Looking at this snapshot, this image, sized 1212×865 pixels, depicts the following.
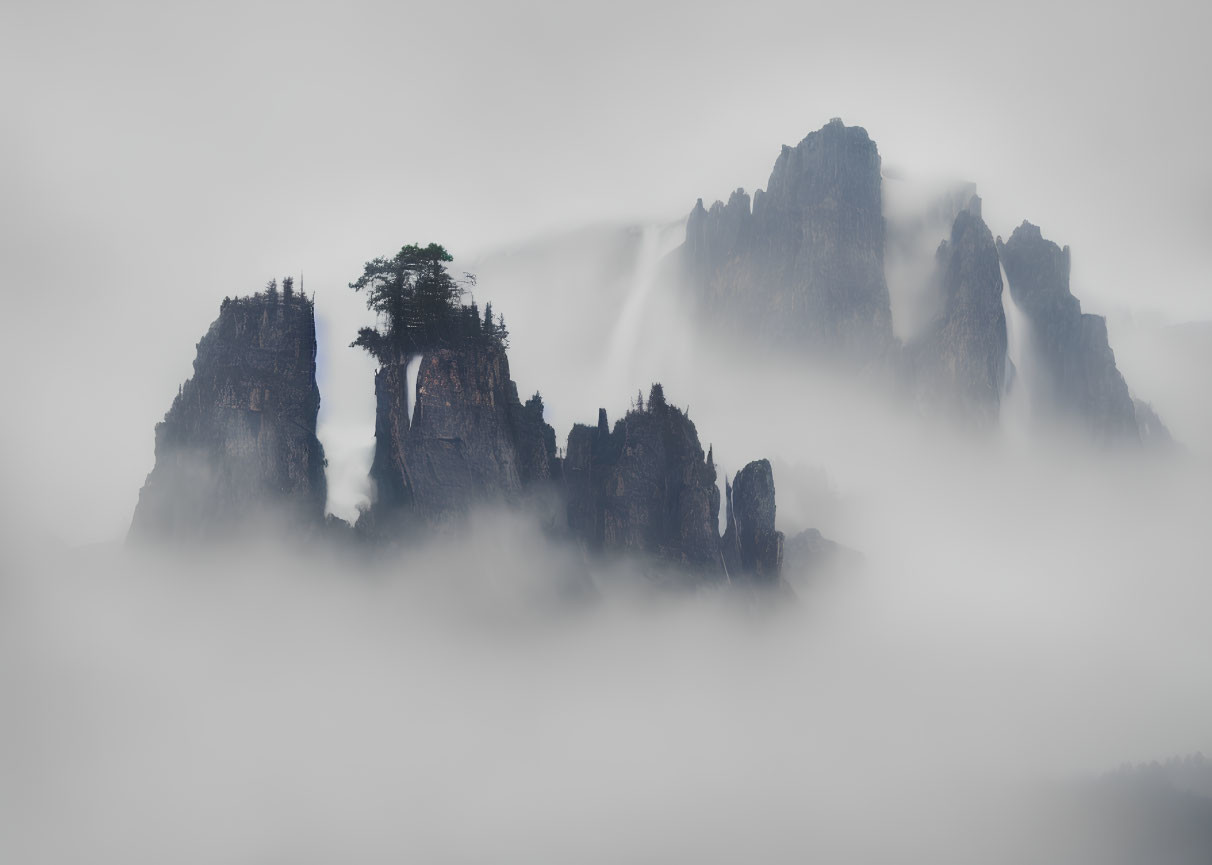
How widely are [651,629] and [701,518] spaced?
21.1 meters

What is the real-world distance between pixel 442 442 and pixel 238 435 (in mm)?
26706

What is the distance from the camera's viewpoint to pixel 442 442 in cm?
12850

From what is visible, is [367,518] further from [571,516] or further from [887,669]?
[887,669]

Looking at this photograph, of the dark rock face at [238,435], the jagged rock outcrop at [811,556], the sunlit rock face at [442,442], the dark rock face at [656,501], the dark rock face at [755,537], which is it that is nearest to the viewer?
the dark rock face at [238,435]

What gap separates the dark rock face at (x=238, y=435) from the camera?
4916 inches

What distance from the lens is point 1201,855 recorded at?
613 feet

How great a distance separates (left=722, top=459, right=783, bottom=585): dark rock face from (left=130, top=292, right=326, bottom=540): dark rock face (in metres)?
65.5

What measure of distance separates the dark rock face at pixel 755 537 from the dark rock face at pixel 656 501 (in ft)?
20.8

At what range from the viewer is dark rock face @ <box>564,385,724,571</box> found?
5541 inches

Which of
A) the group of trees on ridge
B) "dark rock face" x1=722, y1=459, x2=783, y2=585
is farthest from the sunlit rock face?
"dark rock face" x1=722, y1=459, x2=783, y2=585

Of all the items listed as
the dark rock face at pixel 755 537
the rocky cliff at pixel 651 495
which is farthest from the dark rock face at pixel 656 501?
the dark rock face at pixel 755 537

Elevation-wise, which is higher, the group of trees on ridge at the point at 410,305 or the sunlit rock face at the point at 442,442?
the group of trees on ridge at the point at 410,305

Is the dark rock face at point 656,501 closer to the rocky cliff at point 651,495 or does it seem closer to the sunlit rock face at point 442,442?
the rocky cliff at point 651,495

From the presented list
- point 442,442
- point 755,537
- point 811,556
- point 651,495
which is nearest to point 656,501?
point 651,495
